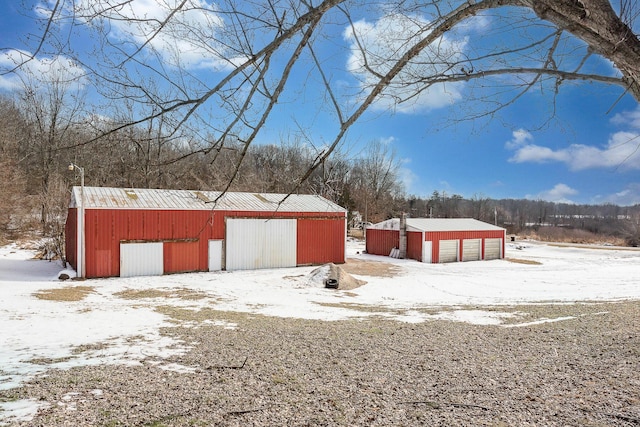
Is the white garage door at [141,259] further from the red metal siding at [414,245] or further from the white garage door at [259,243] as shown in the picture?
the red metal siding at [414,245]

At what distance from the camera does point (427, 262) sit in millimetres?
22656

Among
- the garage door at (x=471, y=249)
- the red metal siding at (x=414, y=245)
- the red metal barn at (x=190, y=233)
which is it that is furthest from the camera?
the garage door at (x=471, y=249)

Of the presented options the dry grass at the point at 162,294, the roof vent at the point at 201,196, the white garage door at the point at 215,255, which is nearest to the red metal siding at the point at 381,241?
the white garage door at the point at 215,255

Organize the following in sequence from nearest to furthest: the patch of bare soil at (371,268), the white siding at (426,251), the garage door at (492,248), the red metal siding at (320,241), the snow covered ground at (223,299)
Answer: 1. the snow covered ground at (223,299)
2. the patch of bare soil at (371,268)
3. the red metal siding at (320,241)
4. the white siding at (426,251)
5. the garage door at (492,248)

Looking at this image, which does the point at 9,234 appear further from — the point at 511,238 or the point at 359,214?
the point at 511,238

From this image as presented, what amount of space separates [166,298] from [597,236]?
54.2 m

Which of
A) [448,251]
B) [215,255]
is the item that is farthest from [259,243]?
[448,251]

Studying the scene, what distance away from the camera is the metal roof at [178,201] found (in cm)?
1488

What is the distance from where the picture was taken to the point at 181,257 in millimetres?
16078

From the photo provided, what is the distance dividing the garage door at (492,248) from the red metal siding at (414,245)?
17.8ft

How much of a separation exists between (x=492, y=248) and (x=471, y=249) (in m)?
1.91

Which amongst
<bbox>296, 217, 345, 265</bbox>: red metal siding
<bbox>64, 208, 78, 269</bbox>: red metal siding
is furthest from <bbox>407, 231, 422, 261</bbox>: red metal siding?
<bbox>64, 208, 78, 269</bbox>: red metal siding

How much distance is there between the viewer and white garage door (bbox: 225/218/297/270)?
17.1 m

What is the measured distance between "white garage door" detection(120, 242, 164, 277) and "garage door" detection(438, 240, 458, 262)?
15.5 meters
